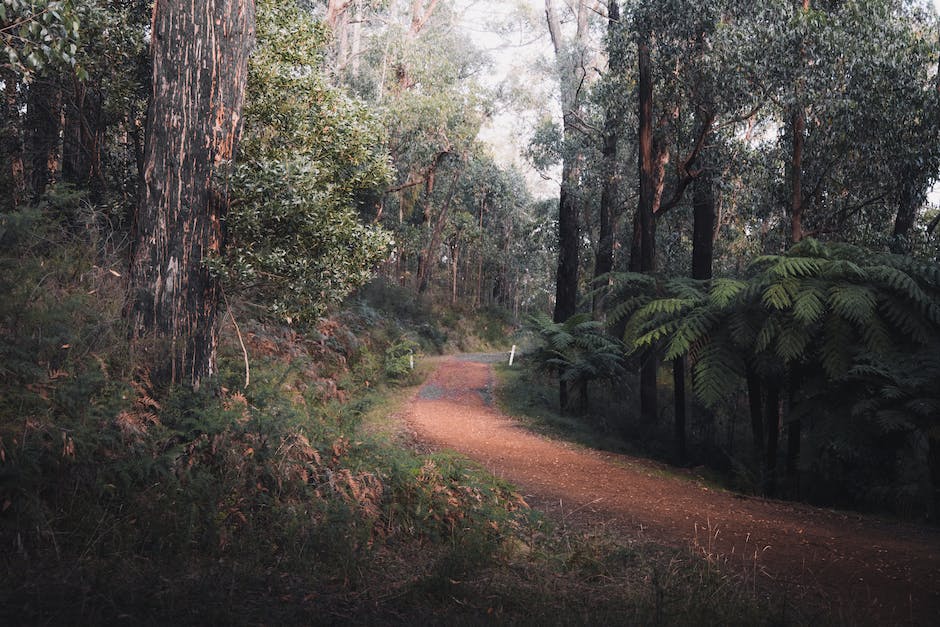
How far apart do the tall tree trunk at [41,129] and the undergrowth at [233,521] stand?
14.0ft

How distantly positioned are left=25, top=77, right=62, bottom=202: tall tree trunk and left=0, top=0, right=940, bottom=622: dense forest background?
0.06m

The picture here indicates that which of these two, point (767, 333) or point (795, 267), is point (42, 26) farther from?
point (795, 267)

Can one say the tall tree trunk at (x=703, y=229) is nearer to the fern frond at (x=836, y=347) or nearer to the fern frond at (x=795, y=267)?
the fern frond at (x=795, y=267)

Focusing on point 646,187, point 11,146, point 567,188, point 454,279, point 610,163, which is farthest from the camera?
point 454,279

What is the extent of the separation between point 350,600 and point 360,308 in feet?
62.5

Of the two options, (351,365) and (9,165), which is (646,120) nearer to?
(351,365)

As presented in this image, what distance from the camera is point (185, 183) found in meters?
6.43

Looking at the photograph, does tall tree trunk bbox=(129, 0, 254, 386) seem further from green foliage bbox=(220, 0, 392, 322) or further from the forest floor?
the forest floor

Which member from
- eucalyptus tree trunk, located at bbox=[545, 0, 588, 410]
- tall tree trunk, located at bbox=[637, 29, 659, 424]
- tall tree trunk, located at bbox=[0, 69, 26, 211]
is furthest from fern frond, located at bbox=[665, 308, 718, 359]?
eucalyptus tree trunk, located at bbox=[545, 0, 588, 410]

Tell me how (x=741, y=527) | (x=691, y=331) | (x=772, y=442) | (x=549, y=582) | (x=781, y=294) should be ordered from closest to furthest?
(x=549, y=582)
(x=741, y=527)
(x=781, y=294)
(x=691, y=331)
(x=772, y=442)

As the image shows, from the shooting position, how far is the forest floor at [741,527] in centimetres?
468

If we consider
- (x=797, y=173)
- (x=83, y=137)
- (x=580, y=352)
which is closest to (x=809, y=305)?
(x=797, y=173)

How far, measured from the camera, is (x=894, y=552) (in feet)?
18.7

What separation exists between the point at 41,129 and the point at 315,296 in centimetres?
569
